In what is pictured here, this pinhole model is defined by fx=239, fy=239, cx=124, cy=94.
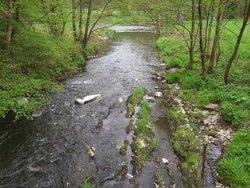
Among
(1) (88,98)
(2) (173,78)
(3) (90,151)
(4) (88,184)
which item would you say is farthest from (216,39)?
(4) (88,184)

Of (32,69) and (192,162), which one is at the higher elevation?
(32,69)

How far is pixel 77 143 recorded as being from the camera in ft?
34.4

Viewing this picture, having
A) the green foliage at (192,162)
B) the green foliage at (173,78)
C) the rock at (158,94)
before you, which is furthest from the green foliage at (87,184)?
the green foliage at (173,78)

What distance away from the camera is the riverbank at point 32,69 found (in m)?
10.4

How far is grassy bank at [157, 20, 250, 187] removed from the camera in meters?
8.73

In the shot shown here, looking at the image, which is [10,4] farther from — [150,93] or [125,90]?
[150,93]

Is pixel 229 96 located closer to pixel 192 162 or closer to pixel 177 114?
pixel 177 114

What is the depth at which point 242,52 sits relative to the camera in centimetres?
2012

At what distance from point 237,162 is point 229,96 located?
16.3 ft

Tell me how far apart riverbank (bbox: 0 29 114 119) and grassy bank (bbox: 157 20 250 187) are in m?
7.88

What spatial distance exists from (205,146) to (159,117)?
10.6 ft

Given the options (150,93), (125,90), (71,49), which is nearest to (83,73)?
(71,49)

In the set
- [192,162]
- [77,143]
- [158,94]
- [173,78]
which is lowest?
[192,162]

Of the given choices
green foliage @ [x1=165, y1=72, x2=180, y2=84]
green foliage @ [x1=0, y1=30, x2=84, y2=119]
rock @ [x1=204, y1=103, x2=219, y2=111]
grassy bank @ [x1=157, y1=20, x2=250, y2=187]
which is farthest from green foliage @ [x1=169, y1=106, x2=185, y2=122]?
green foliage @ [x1=0, y1=30, x2=84, y2=119]
